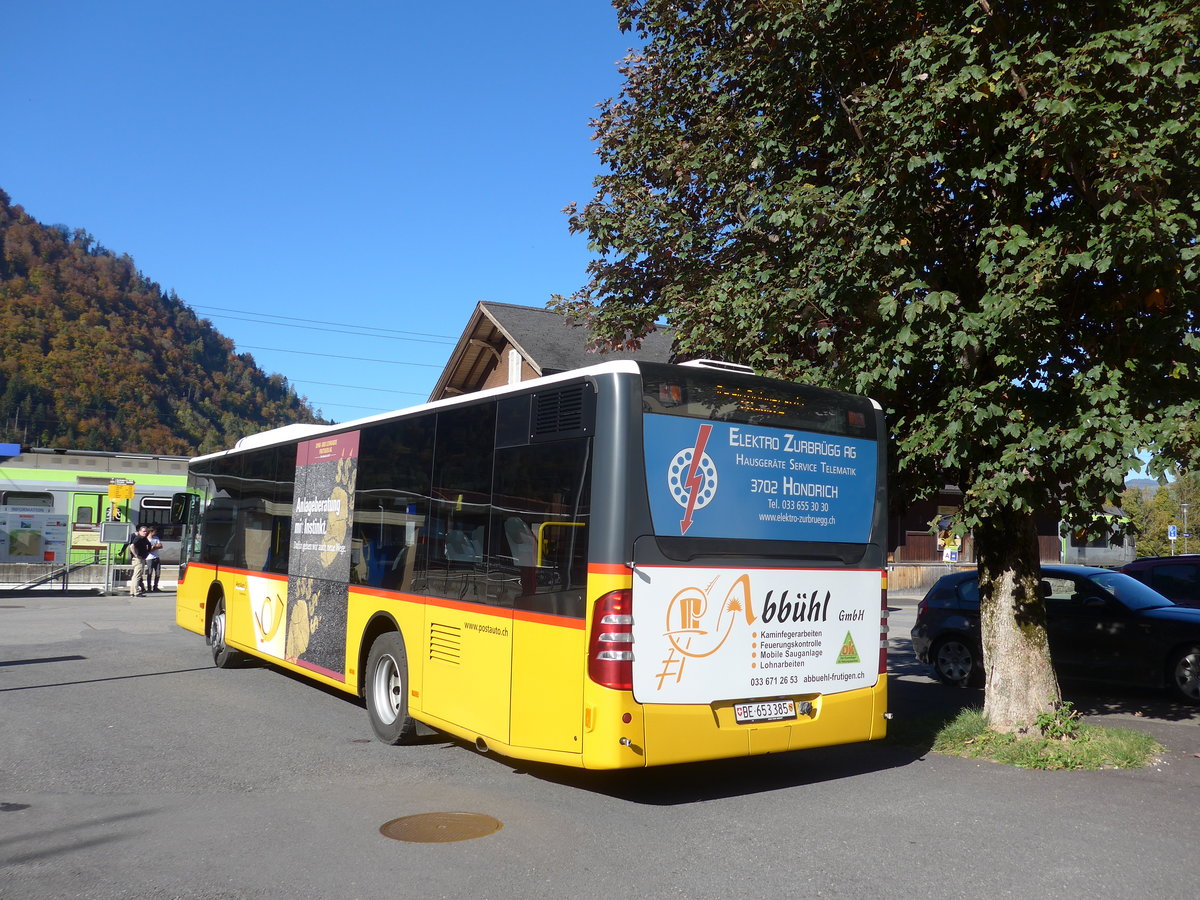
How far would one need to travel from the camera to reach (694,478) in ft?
22.6

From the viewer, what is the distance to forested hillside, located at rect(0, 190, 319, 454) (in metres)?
96.1

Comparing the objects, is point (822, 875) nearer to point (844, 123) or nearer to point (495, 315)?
point (844, 123)

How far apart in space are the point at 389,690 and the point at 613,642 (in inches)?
134

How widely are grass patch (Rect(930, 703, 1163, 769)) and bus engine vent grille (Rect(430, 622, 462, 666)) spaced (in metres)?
4.25

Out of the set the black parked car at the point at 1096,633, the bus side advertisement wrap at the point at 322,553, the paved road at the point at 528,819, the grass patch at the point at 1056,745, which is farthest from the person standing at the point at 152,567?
the grass patch at the point at 1056,745

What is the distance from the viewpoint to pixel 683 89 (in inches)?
460

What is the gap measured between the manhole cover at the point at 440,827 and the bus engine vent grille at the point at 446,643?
4.59 feet

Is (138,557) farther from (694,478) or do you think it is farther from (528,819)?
(694,478)

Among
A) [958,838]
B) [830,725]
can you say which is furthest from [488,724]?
[958,838]

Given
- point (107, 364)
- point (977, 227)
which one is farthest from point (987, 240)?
point (107, 364)

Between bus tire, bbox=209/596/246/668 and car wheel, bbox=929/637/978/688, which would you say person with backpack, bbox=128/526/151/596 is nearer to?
bus tire, bbox=209/596/246/668

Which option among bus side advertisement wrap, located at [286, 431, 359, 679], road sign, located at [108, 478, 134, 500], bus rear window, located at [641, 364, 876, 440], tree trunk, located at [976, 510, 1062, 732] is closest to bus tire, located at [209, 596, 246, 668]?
bus side advertisement wrap, located at [286, 431, 359, 679]

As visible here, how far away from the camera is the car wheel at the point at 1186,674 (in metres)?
11.4

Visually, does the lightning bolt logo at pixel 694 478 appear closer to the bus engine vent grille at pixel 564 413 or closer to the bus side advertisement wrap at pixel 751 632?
the bus side advertisement wrap at pixel 751 632
